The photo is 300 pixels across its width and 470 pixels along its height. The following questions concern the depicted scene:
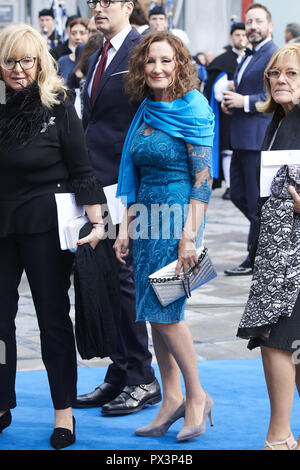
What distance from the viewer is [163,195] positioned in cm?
393

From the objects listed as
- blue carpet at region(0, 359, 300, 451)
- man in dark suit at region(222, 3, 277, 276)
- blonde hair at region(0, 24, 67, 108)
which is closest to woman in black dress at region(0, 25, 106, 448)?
blonde hair at region(0, 24, 67, 108)

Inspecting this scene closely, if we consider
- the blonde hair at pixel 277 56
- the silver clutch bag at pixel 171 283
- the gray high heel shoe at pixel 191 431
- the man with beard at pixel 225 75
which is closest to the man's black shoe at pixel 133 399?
the gray high heel shoe at pixel 191 431

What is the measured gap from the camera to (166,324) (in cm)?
395

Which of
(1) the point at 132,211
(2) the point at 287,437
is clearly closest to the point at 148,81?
(1) the point at 132,211

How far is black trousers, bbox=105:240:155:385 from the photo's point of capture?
454 centimetres

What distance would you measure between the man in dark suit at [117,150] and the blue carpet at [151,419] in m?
0.09

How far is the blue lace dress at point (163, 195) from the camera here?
3.88m

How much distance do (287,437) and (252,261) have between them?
707mm

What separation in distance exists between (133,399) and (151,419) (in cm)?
18

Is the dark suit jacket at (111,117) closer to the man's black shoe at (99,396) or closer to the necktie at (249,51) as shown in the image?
the man's black shoe at (99,396)

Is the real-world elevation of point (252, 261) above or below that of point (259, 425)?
above

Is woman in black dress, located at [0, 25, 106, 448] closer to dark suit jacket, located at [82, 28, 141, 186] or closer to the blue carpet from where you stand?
the blue carpet

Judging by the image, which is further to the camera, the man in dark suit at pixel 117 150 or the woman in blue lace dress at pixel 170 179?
the man in dark suit at pixel 117 150

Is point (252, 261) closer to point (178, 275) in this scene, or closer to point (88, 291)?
point (178, 275)
